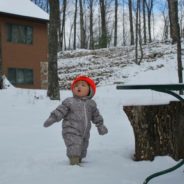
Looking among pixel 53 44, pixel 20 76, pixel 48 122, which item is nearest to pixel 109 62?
pixel 20 76

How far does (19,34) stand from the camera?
26219 millimetres

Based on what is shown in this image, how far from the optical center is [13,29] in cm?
2600

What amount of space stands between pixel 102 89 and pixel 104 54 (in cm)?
1370

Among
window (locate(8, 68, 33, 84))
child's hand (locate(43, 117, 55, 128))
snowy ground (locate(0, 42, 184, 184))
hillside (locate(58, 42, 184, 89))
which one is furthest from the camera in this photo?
hillside (locate(58, 42, 184, 89))

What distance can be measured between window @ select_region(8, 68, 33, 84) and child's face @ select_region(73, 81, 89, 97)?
2094cm

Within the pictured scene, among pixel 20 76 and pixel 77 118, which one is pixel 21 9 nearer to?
pixel 20 76

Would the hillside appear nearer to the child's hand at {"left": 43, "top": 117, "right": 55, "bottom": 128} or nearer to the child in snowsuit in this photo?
the child in snowsuit

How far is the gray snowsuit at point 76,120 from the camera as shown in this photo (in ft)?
16.6

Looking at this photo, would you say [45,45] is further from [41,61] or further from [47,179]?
[47,179]

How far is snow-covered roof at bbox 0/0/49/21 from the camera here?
25500 mm

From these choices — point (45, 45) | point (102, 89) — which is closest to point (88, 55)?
point (45, 45)

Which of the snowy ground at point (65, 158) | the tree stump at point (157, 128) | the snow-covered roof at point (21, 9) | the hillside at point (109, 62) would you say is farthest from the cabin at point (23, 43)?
the tree stump at point (157, 128)

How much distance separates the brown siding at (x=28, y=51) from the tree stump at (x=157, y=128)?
21.0 m

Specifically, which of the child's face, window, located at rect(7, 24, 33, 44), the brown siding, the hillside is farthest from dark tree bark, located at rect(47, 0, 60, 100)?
the child's face
